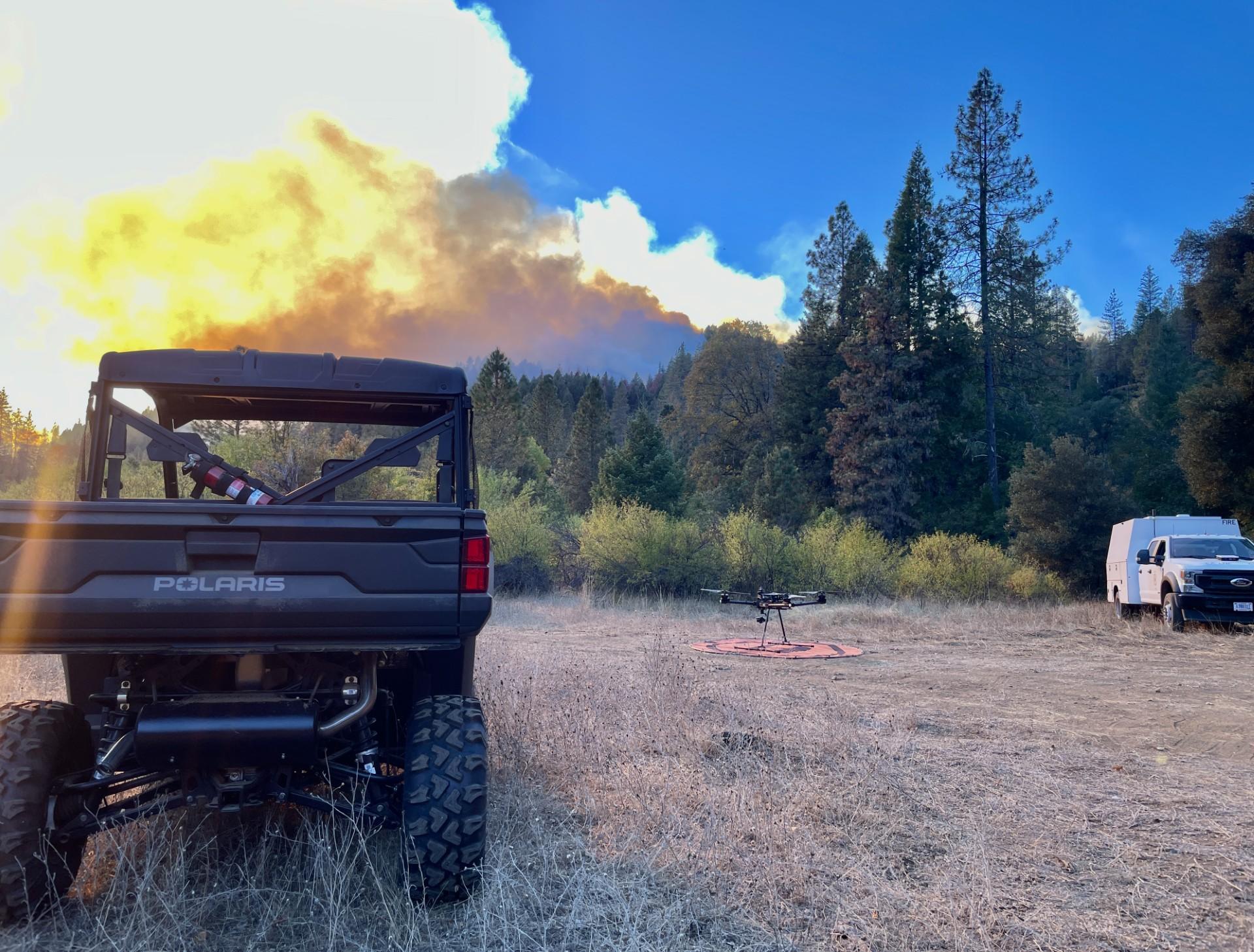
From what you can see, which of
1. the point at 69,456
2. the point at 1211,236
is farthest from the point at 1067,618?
the point at 69,456

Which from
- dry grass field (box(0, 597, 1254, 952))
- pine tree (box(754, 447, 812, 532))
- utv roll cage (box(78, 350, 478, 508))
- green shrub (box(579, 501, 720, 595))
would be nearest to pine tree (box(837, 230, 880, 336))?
pine tree (box(754, 447, 812, 532))

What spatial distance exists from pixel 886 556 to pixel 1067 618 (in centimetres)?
723

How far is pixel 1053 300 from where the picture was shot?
1599 inches

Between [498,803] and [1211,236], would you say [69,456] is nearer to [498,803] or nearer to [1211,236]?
[498,803]

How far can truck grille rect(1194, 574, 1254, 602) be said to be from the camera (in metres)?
16.1

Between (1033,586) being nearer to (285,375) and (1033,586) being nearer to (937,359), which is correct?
(937,359)

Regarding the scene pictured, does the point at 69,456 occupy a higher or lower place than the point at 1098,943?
higher

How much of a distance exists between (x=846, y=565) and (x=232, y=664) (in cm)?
2219

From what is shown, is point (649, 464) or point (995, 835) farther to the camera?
point (649, 464)

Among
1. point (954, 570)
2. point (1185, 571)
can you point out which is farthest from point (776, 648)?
point (954, 570)

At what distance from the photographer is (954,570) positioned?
2556cm

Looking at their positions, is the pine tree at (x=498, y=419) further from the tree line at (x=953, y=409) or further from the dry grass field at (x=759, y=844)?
the dry grass field at (x=759, y=844)

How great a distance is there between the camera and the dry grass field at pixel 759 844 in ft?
11.3

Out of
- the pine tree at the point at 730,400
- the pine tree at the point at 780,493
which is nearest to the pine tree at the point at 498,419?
the pine tree at the point at 730,400
